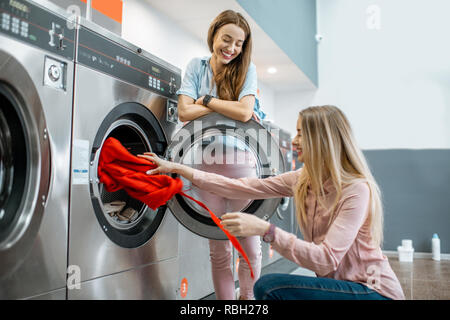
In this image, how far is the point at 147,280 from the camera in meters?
1.70

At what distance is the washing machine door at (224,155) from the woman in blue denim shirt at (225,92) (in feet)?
0.04

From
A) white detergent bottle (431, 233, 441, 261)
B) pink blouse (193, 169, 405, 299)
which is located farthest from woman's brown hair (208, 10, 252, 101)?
white detergent bottle (431, 233, 441, 261)

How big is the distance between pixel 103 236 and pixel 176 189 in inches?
12.6

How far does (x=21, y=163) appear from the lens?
47.2 inches

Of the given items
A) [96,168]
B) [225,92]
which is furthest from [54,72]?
[225,92]

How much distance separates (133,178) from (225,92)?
0.57 m

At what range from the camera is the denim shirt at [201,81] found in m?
1.81

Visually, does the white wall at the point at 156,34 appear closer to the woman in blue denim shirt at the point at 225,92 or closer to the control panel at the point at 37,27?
the woman in blue denim shirt at the point at 225,92

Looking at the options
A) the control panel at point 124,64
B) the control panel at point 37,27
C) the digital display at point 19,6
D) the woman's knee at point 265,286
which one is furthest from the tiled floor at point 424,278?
the digital display at point 19,6

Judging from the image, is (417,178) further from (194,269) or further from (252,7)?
(194,269)

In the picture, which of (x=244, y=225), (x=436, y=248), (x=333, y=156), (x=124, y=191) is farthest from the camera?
(x=436, y=248)

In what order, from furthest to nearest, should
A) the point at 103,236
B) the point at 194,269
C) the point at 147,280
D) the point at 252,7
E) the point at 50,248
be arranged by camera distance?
the point at 252,7 < the point at 194,269 < the point at 147,280 < the point at 103,236 < the point at 50,248

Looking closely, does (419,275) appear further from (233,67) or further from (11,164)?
(11,164)
